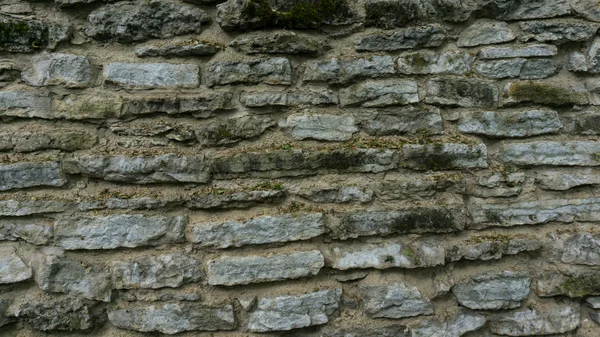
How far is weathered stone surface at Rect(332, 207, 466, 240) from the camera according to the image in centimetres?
171

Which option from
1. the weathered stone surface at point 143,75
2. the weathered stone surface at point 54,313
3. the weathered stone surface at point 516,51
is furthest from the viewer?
the weathered stone surface at point 516,51

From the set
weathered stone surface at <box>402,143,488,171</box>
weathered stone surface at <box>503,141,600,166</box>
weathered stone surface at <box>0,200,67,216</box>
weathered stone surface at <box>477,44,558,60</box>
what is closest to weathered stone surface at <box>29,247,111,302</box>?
weathered stone surface at <box>0,200,67,216</box>

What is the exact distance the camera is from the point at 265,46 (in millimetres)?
1784

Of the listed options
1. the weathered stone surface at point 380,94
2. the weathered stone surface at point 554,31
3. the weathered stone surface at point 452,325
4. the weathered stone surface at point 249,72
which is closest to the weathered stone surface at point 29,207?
the weathered stone surface at point 249,72

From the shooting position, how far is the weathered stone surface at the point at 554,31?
6.15 feet

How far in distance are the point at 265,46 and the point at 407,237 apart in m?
1.07

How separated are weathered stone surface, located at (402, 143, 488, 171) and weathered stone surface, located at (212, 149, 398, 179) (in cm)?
8

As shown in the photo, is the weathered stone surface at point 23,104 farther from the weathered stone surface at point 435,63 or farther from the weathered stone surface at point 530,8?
the weathered stone surface at point 530,8

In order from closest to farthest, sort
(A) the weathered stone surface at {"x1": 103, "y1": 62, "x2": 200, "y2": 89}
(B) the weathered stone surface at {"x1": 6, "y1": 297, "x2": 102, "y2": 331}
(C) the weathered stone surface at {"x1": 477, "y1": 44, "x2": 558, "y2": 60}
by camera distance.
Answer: (B) the weathered stone surface at {"x1": 6, "y1": 297, "x2": 102, "y2": 331} → (A) the weathered stone surface at {"x1": 103, "y1": 62, "x2": 200, "y2": 89} → (C) the weathered stone surface at {"x1": 477, "y1": 44, "x2": 558, "y2": 60}

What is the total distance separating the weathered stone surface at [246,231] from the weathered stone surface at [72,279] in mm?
412

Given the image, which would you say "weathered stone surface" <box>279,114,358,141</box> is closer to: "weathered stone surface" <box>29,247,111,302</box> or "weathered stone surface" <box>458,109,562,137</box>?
"weathered stone surface" <box>458,109,562,137</box>

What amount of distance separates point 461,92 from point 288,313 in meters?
1.27

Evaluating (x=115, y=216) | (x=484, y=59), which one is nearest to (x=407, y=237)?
(x=484, y=59)

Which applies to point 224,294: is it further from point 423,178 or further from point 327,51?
point 327,51
